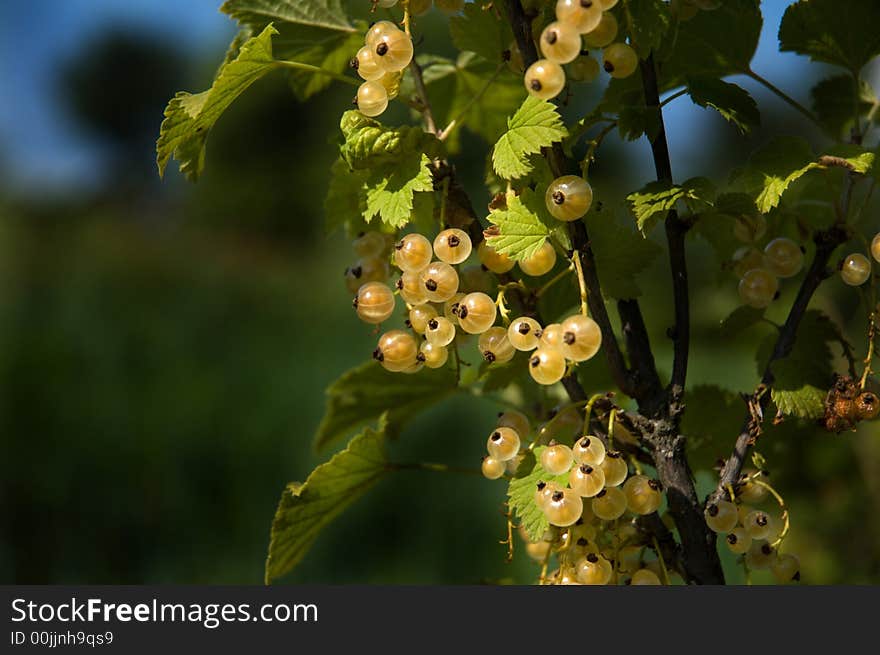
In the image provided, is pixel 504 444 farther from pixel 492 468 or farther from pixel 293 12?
pixel 293 12

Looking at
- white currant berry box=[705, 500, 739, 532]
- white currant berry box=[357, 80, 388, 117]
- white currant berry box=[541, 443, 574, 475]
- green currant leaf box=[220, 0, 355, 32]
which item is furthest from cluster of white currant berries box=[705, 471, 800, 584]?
green currant leaf box=[220, 0, 355, 32]

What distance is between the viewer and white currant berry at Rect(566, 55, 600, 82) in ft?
1.75

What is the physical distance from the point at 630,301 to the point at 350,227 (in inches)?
8.8

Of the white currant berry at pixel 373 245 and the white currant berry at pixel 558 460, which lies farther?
the white currant berry at pixel 373 245

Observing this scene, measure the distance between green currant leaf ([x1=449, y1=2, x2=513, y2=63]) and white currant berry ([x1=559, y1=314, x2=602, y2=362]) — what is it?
0.22 meters

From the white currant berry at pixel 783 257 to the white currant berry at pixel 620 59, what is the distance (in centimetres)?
17

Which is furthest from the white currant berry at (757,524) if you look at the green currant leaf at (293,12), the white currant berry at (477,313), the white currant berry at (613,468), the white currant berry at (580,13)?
the green currant leaf at (293,12)

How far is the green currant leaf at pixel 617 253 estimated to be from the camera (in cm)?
52

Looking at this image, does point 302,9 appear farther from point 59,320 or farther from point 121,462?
point 59,320

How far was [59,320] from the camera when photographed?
317 centimetres

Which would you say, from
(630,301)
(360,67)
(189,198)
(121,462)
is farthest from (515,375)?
(189,198)

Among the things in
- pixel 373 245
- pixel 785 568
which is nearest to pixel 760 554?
pixel 785 568

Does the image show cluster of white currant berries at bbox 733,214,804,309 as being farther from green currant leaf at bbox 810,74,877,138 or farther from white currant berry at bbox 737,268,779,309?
green currant leaf at bbox 810,74,877,138

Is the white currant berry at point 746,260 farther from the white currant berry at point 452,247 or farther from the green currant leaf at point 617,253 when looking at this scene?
the white currant berry at point 452,247
